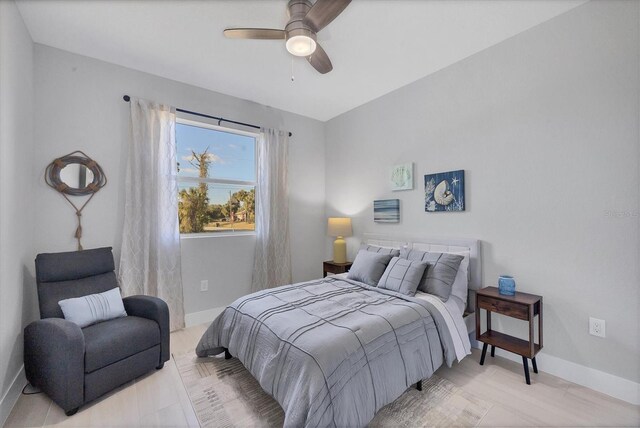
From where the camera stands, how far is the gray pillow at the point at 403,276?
2.42m

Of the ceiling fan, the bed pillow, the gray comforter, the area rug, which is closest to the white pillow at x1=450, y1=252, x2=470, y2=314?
the bed pillow

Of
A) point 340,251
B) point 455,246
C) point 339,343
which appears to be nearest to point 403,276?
point 455,246

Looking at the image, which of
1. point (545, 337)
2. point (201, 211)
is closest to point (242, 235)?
point (201, 211)

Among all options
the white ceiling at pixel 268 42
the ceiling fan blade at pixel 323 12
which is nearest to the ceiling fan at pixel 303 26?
the ceiling fan blade at pixel 323 12

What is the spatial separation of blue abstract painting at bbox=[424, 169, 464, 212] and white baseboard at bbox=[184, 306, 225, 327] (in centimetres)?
282

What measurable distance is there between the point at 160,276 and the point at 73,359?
4.11 feet

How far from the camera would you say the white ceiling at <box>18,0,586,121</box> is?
2.06 metres

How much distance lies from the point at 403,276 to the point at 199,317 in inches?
95.3

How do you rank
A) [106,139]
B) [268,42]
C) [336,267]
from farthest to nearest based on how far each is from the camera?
[336,267] < [106,139] < [268,42]

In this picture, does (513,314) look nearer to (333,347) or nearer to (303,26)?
(333,347)

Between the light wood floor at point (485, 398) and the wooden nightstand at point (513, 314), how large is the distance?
0.58 ft

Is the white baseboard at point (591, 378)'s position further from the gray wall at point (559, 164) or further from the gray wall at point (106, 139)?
the gray wall at point (106, 139)

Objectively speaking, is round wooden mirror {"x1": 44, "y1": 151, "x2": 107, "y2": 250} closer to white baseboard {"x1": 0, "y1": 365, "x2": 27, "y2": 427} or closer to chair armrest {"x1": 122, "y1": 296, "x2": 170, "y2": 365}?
chair armrest {"x1": 122, "y1": 296, "x2": 170, "y2": 365}

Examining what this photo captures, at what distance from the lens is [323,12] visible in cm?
168
